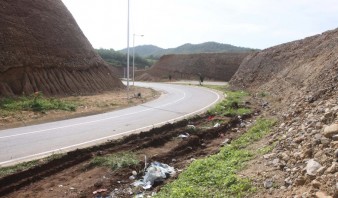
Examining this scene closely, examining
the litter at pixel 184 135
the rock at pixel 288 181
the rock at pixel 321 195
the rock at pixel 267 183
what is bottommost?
the litter at pixel 184 135

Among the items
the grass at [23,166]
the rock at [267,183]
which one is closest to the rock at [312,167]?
the rock at [267,183]

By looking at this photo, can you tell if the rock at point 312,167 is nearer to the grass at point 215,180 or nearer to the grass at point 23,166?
the grass at point 215,180

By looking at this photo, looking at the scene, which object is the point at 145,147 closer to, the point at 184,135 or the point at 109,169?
the point at 184,135

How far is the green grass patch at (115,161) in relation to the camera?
31.4ft

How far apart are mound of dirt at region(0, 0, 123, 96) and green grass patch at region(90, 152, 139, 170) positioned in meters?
14.9

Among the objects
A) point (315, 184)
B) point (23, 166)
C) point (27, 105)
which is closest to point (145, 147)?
point (23, 166)

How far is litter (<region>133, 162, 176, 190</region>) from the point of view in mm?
8273

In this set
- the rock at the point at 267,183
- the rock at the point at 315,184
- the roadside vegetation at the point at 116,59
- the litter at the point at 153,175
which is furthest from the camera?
the roadside vegetation at the point at 116,59

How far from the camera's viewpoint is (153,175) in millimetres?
8391

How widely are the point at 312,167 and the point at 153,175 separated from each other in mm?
3704

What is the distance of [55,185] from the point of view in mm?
8336

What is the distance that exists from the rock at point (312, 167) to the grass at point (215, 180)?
40.4 inches

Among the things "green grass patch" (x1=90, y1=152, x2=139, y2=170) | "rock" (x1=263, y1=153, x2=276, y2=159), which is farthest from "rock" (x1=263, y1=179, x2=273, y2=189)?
"green grass patch" (x1=90, y1=152, x2=139, y2=170)

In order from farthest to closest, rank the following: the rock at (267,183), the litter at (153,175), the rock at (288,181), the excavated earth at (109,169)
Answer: the litter at (153,175)
the excavated earth at (109,169)
the rock at (267,183)
the rock at (288,181)
